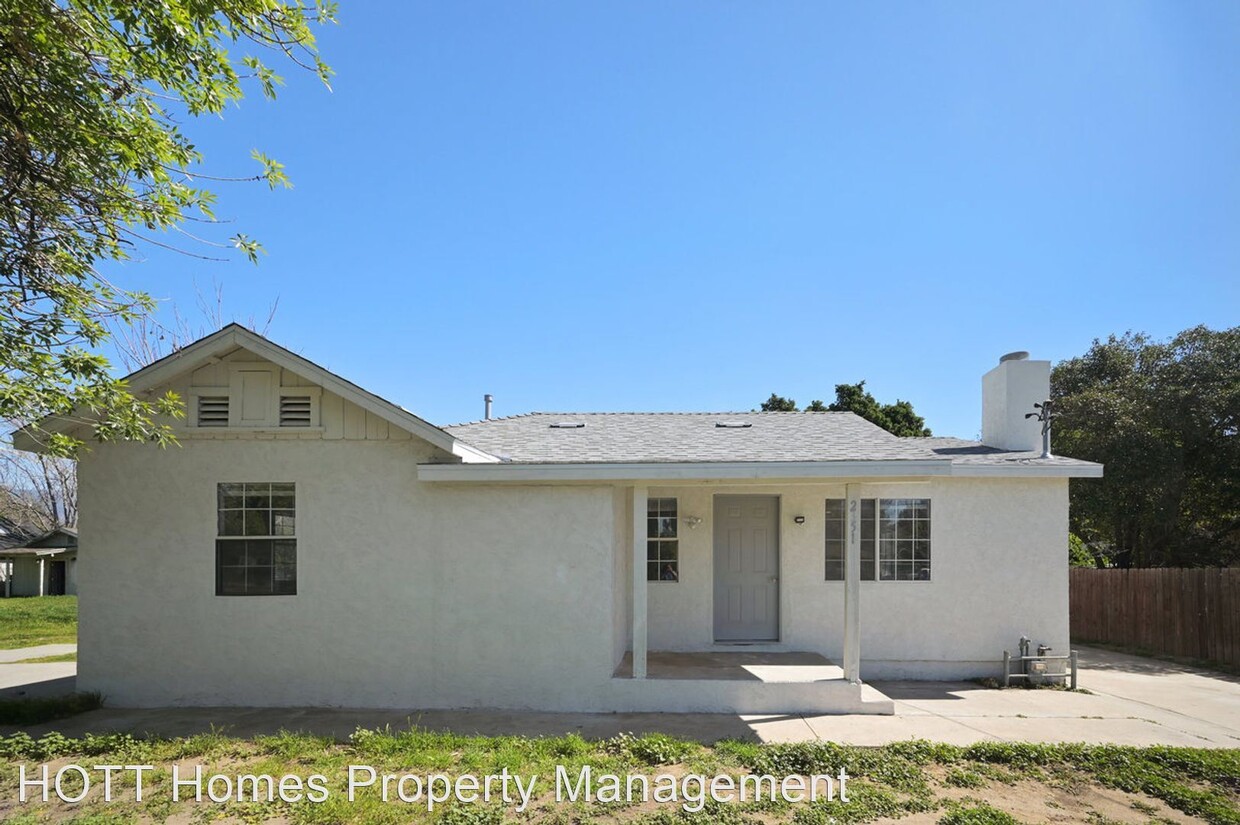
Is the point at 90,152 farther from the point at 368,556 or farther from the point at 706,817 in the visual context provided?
the point at 706,817

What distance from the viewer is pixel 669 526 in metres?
10.5

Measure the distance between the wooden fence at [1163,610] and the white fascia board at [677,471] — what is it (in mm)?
7807

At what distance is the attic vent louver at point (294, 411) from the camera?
8.12 metres

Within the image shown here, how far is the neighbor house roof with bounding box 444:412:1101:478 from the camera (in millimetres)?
7926

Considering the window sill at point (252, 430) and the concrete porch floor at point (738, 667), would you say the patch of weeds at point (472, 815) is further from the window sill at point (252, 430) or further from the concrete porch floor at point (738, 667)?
the window sill at point (252, 430)

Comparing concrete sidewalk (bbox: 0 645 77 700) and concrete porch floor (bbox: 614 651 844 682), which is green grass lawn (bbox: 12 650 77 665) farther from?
concrete porch floor (bbox: 614 651 844 682)

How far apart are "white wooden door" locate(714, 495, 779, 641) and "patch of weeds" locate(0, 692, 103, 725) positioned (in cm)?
765

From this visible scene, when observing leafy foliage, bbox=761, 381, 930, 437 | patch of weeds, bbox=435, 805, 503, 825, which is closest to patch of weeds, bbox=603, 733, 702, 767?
patch of weeds, bbox=435, 805, 503, 825

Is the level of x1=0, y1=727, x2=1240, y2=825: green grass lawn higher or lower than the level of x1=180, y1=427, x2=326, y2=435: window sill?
lower

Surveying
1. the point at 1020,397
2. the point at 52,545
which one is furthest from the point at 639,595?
the point at 52,545

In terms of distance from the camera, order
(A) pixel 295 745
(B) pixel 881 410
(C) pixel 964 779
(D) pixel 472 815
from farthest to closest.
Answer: (B) pixel 881 410 < (A) pixel 295 745 < (C) pixel 964 779 < (D) pixel 472 815

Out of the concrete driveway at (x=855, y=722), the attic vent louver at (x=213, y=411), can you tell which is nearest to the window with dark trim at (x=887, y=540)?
the concrete driveway at (x=855, y=722)

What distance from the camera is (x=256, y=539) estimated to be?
814cm

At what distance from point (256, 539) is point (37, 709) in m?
2.56
